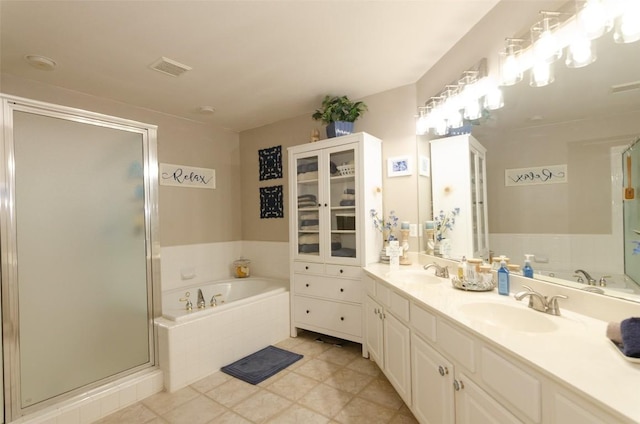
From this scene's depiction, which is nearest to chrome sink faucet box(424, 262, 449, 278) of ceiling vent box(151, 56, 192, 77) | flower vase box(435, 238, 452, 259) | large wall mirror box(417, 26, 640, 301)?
flower vase box(435, 238, 452, 259)

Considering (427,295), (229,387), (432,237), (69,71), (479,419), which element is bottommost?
(229,387)

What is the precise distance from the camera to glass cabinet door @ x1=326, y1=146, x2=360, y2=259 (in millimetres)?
2775

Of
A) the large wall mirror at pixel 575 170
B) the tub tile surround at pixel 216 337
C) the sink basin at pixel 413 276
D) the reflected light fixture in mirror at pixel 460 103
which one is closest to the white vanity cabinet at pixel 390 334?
the sink basin at pixel 413 276

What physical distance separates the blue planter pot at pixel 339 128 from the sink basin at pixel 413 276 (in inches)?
55.4

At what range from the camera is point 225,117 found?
3553mm

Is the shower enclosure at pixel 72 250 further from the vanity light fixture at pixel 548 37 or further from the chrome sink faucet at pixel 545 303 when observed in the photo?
the vanity light fixture at pixel 548 37

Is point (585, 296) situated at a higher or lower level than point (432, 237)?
lower

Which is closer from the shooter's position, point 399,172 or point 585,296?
point 585,296

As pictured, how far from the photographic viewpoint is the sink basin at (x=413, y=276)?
83.5 inches

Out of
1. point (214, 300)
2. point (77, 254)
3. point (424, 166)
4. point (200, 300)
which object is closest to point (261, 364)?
point (214, 300)

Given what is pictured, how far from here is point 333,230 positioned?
114 inches

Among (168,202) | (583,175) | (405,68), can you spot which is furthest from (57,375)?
(405,68)

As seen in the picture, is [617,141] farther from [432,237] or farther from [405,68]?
[405,68]

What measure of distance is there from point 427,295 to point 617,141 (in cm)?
108
